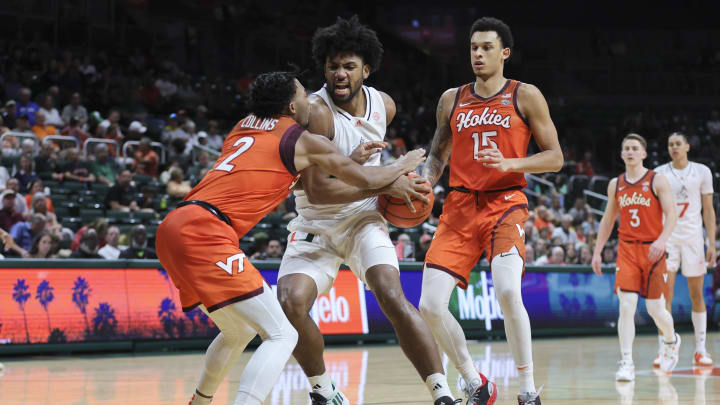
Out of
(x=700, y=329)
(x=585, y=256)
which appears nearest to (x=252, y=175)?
(x=700, y=329)

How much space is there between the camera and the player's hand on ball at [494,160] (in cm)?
546

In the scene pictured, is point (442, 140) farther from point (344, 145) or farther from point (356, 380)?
point (356, 380)

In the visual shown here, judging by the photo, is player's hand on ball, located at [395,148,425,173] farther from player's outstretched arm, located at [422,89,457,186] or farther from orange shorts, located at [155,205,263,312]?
orange shorts, located at [155,205,263,312]

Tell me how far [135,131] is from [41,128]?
163cm

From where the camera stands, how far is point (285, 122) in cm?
495

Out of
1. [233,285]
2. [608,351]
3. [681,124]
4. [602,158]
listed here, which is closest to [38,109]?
[608,351]

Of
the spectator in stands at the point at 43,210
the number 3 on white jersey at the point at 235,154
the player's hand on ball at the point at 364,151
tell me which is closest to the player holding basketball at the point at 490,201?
the player's hand on ball at the point at 364,151

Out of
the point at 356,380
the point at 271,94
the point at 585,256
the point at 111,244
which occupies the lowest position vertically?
the point at 356,380

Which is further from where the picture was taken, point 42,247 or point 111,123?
point 111,123

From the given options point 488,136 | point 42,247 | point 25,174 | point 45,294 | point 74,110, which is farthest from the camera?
point 74,110

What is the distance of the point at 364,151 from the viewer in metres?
5.54

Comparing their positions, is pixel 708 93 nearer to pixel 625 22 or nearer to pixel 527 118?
pixel 625 22

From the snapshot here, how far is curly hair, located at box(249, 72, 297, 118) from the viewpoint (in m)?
4.97

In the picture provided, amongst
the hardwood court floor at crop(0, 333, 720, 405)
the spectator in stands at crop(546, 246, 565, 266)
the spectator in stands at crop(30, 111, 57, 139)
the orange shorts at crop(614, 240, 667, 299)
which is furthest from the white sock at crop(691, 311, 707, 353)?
the spectator in stands at crop(30, 111, 57, 139)
